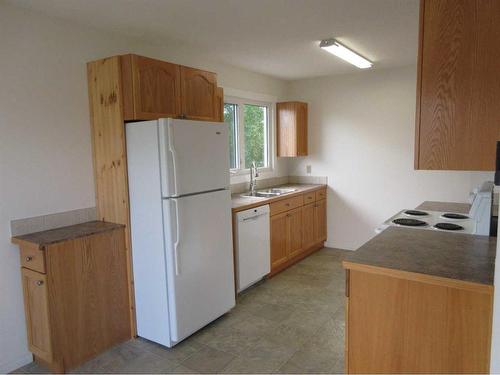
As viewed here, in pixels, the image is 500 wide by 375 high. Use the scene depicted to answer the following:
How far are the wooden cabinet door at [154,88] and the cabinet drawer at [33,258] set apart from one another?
3.57ft

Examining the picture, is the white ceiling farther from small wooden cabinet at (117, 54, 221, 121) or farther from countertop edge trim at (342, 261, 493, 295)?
countertop edge trim at (342, 261, 493, 295)

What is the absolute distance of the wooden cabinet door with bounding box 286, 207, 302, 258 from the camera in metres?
4.27

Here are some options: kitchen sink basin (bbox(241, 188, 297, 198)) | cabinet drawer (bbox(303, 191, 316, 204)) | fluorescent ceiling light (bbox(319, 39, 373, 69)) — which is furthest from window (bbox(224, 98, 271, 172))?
fluorescent ceiling light (bbox(319, 39, 373, 69))

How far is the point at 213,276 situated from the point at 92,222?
3.38ft

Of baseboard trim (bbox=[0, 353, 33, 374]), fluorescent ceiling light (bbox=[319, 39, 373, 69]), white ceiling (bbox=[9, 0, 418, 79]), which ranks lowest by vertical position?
baseboard trim (bbox=[0, 353, 33, 374])

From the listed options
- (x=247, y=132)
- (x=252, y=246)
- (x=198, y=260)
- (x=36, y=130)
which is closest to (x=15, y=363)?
(x=198, y=260)

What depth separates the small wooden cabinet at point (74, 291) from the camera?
2297mm

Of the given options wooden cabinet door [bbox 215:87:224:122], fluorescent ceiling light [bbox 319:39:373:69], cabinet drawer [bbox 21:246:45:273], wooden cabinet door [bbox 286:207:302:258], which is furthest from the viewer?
wooden cabinet door [bbox 286:207:302:258]

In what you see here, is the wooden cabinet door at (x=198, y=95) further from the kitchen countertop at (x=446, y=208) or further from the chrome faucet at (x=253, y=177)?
the kitchen countertop at (x=446, y=208)

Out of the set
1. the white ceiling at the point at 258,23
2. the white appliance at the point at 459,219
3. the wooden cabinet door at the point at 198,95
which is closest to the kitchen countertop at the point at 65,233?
the wooden cabinet door at the point at 198,95

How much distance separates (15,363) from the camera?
2416mm

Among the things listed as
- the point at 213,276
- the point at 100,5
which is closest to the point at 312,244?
the point at 213,276

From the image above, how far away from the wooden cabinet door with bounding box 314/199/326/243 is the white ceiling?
1967 millimetres

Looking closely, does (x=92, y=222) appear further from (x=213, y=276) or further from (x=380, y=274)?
(x=380, y=274)
